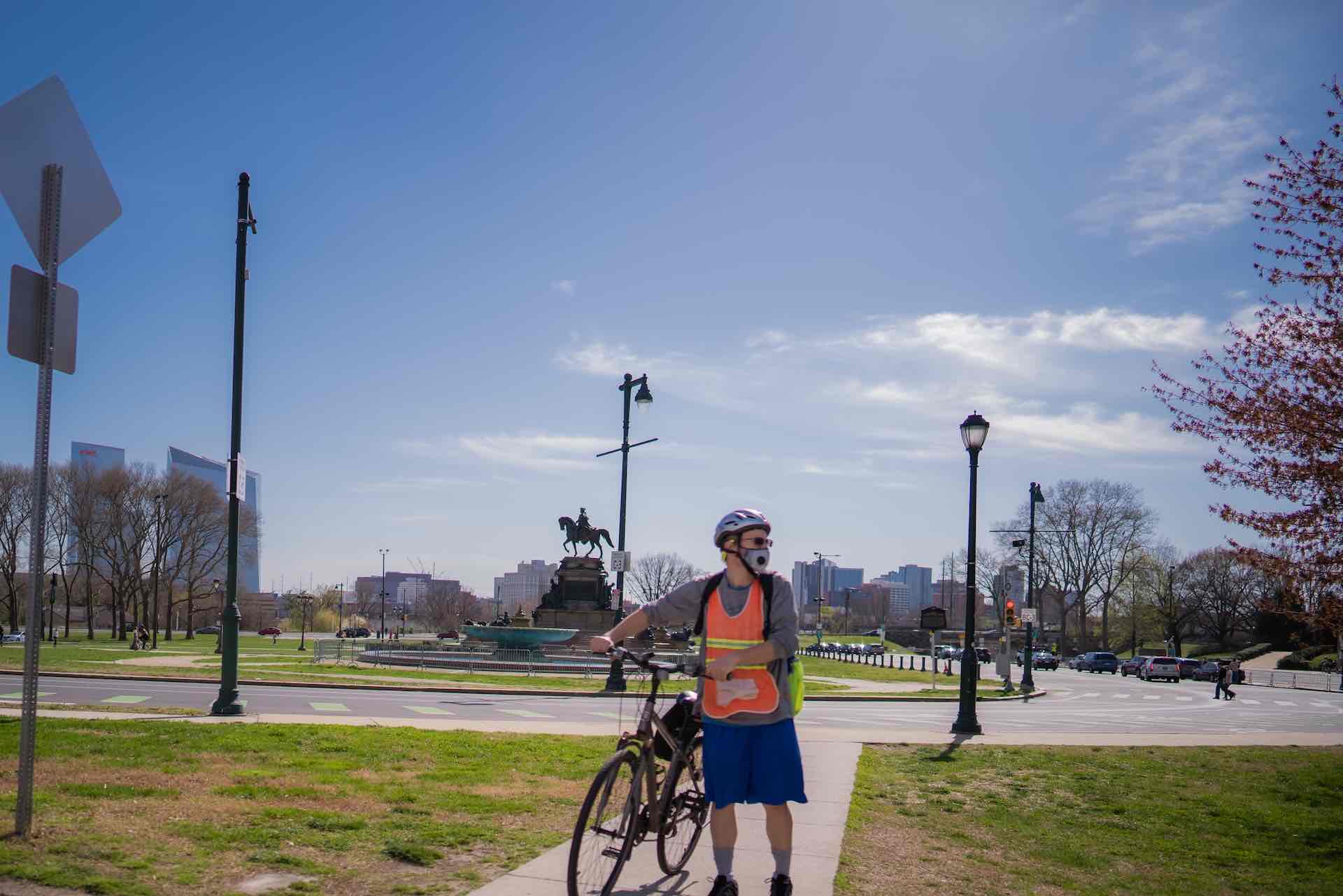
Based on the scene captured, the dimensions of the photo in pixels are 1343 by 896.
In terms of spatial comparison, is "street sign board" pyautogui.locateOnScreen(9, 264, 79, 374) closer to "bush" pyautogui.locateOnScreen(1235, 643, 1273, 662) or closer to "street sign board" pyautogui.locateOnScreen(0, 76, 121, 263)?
"street sign board" pyautogui.locateOnScreen(0, 76, 121, 263)

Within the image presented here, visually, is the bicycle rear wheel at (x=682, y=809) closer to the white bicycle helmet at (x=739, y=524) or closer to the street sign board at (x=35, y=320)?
the white bicycle helmet at (x=739, y=524)

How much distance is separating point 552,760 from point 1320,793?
782 centimetres

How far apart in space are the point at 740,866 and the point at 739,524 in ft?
7.52

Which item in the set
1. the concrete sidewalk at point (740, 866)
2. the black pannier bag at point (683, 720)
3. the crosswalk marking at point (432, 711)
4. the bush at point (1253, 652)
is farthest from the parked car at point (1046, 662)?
the black pannier bag at point (683, 720)

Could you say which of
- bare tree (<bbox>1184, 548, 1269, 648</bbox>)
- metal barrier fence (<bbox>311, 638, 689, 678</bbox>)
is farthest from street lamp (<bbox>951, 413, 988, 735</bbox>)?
bare tree (<bbox>1184, 548, 1269, 648</bbox>)

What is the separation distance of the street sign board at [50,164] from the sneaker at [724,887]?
5.14m

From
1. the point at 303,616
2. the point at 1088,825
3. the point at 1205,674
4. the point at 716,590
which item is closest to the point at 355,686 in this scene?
the point at 1088,825

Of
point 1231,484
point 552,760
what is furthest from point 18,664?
point 1231,484

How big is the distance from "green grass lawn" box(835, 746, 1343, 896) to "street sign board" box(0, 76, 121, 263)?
586 cm

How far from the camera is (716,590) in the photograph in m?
5.25

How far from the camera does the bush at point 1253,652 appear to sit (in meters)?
81.9

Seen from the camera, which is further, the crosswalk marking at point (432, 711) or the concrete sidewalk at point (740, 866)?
the crosswalk marking at point (432, 711)

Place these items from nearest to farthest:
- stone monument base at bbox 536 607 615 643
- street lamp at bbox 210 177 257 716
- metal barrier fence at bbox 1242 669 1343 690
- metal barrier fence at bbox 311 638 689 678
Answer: street lamp at bbox 210 177 257 716
metal barrier fence at bbox 311 638 689 678
stone monument base at bbox 536 607 615 643
metal barrier fence at bbox 1242 669 1343 690

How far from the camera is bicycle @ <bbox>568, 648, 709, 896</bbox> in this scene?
4961 millimetres
